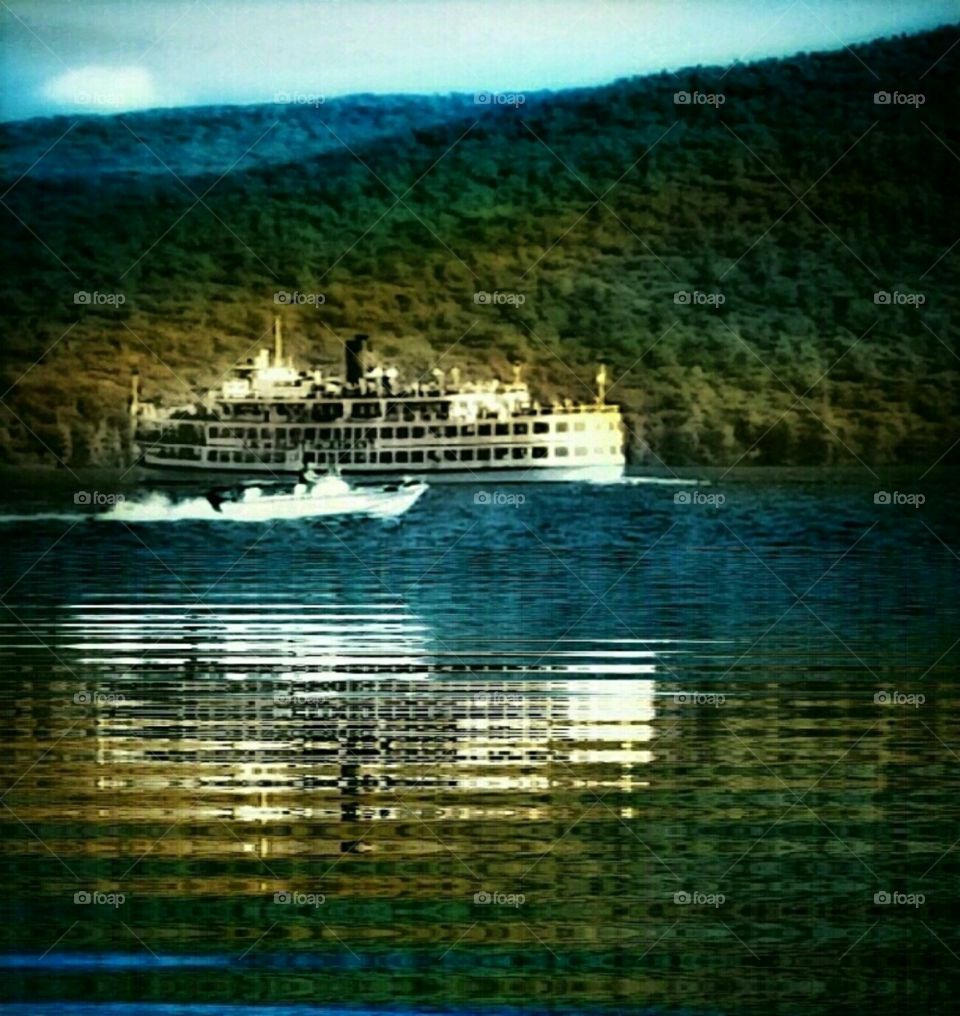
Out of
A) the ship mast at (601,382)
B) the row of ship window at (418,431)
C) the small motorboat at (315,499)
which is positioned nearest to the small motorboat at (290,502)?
the small motorboat at (315,499)

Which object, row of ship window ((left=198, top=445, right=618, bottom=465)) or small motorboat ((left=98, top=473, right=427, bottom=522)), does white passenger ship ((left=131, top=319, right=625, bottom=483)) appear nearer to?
row of ship window ((left=198, top=445, right=618, bottom=465))

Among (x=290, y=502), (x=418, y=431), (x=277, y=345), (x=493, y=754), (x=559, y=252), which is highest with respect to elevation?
(x=559, y=252)

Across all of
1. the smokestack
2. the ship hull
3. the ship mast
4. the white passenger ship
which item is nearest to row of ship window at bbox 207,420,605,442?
the white passenger ship

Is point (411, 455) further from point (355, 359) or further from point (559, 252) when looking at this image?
point (559, 252)

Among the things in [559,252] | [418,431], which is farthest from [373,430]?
[559,252]

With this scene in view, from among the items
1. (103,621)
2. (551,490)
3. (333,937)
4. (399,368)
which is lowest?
(333,937)

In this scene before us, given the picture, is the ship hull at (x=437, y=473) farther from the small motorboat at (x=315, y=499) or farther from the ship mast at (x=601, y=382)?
the ship mast at (x=601, y=382)

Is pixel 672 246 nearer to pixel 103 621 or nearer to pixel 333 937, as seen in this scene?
pixel 103 621

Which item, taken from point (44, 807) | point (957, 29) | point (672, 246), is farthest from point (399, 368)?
point (44, 807)
